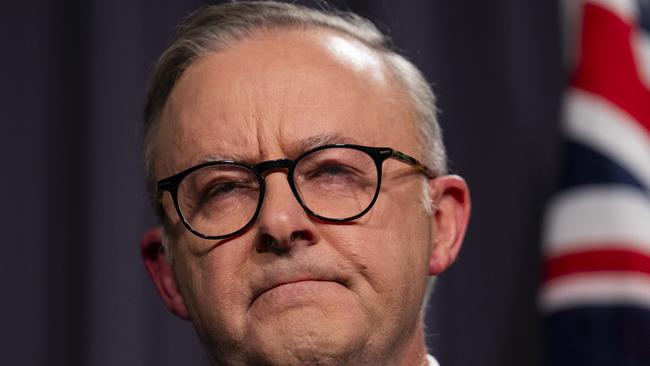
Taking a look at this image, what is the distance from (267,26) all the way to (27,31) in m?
0.86

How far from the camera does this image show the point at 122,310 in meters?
2.10

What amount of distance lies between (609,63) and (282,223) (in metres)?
0.86

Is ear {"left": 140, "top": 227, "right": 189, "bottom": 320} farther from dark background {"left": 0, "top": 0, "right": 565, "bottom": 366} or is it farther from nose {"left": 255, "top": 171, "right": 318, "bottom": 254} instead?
dark background {"left": 0, "top": 0, "right": 565, "bottom": 366}

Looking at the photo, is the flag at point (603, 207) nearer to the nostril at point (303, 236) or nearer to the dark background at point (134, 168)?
the dark background at point (134, 168)

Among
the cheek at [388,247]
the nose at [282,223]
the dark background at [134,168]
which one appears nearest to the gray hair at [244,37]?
the cheek at [388,247]

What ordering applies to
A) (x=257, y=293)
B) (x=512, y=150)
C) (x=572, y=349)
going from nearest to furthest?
(x=257, y=293) → (x=572, y=349) → (x=512, y=150)

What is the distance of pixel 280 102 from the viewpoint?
136 cm

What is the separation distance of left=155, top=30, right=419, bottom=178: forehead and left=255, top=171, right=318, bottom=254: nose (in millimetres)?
59

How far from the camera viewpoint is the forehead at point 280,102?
52.9 inches

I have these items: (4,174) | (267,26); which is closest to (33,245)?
(4,174)

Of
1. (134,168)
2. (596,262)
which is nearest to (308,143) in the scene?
(596,262)

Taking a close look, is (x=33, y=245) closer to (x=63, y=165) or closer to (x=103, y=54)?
(x=63, y=165)

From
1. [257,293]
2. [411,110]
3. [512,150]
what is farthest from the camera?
[512,150]

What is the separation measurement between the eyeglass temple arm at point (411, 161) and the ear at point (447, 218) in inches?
1.0
